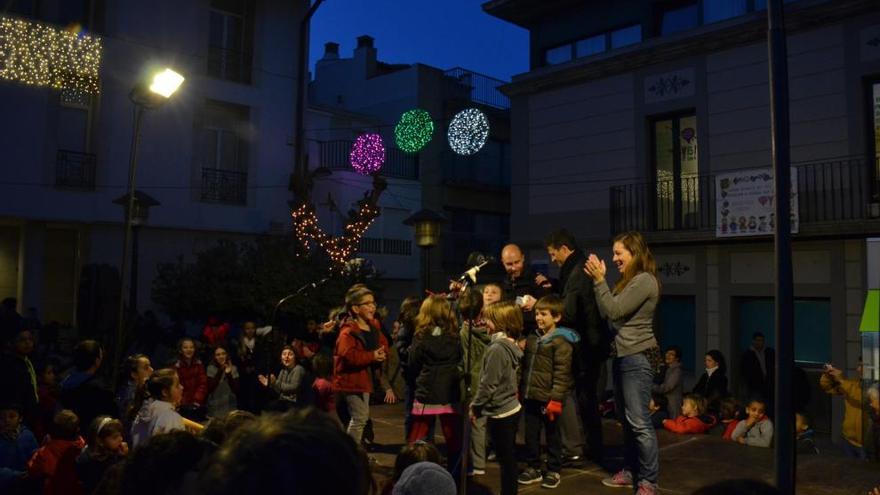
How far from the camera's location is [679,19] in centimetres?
1559

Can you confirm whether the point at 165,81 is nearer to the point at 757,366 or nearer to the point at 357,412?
the point at 357,412

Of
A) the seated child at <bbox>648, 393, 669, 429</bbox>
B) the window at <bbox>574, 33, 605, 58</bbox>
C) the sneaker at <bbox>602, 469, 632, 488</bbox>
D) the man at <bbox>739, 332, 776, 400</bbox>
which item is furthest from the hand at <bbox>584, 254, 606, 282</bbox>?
the window at <bbox>574, 33, 605, 58</bbox>

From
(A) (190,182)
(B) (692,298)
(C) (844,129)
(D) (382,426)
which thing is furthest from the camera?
(A) (190,182)

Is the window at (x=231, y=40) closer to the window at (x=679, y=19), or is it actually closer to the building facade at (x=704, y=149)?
the building facade at (x=704, y=149)

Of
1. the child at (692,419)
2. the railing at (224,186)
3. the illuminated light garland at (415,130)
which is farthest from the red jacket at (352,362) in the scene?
the railing at (224,186)

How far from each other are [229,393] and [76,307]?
10.6 m

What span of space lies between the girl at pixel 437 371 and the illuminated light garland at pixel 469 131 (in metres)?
11.6

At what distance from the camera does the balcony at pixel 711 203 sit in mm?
12773

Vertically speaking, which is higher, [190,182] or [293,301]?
[190,182]

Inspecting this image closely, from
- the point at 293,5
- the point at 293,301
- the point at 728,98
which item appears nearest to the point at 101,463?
the point at 293,301

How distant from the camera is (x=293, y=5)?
2191 cm

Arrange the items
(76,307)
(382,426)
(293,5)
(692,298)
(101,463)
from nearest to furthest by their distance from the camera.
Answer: (101,463) → (382,426) → (692,298) → (76,307) → (293,5)

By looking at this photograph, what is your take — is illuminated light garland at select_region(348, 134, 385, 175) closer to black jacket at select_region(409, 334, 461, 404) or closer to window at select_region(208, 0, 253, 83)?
window at select_region(208, 0, 253, 83)

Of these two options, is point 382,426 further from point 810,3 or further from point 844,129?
point 810,3
